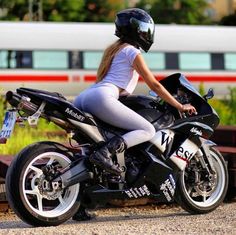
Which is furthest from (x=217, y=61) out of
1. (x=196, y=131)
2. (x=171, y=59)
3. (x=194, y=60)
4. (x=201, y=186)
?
(x=196, y=131)

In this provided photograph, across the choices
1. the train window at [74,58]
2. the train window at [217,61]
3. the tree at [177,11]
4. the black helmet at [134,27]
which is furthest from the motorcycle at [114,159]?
the tree at [177,11]

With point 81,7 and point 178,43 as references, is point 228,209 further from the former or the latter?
point 81,7

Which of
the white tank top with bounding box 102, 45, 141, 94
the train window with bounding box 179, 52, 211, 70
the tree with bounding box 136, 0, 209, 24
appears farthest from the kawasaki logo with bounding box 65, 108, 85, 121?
the tree with bounding box 136, 0, 209, 24

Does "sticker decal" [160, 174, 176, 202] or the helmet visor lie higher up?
the helmet visor

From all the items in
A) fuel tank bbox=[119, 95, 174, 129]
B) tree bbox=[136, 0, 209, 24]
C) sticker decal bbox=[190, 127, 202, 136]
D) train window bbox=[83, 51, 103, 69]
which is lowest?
tree bbox=[136, 0, 209, 24]

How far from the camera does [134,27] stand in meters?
7.73

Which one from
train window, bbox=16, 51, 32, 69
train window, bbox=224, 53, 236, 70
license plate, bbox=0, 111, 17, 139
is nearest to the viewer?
license plate, bbox=0, 111, 17, 139

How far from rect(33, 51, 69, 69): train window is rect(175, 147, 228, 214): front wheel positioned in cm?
2129

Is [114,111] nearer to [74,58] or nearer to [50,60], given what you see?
[50,60]

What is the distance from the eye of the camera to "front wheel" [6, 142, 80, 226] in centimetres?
711

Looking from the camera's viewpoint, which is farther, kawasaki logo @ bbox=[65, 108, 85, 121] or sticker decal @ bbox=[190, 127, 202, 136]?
sticker decal @ bbox=[190, 127, 202, 136]

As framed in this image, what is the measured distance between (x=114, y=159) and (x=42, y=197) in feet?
2.38

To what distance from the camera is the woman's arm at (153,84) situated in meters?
7.61

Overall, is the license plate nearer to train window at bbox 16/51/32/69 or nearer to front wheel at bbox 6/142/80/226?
front wheel at bbox 6/142/80/226
